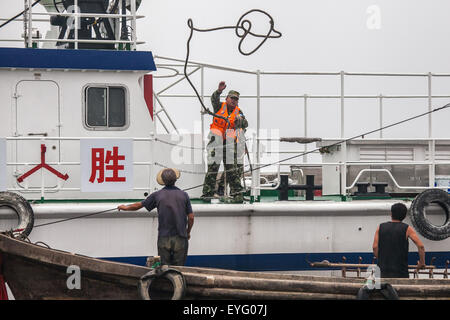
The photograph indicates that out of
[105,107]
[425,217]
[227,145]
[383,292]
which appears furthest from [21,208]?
[425,217]

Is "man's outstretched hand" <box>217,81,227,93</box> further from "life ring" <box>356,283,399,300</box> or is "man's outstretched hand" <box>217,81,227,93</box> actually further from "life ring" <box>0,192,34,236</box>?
"life ring" <box>356,283,399,300</box>

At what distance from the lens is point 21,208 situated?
959 centimetres

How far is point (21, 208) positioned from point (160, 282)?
2.58 metres

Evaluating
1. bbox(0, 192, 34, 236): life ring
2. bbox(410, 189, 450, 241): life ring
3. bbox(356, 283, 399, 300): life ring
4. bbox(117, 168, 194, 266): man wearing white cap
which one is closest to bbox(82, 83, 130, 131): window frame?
bbox(0, 192, 34, 236): life ring

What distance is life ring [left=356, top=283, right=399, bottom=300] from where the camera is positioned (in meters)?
7.77

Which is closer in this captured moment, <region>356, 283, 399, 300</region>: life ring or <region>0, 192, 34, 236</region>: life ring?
<region>356, 283, 399, 300</region>: life ring

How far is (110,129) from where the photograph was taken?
10.8m

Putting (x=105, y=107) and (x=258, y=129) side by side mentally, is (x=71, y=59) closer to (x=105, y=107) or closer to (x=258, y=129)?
(x=105, y=107)

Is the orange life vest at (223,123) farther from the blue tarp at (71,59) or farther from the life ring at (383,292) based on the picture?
the life ring at (383,292)

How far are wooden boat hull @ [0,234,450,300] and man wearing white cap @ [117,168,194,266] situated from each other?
0.63 m

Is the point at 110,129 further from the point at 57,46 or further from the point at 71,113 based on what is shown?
the point at 57,46

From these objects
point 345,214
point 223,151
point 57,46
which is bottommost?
point 345,214

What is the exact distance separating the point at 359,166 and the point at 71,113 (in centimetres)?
403

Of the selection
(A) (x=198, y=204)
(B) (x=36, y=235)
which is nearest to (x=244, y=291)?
(A) (x=198, y=204)
